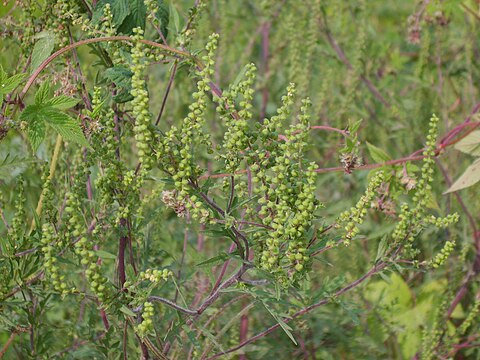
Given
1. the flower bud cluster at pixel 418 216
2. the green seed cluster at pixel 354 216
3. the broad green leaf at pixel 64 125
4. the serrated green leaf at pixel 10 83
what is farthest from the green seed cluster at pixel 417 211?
the serrated green leaf at pixel 10 83

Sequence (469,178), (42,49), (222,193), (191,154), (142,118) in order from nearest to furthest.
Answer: (142,118), (191,154), (42,49), (469,178), (222,193)

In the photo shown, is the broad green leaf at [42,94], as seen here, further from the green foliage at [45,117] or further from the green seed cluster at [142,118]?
the green seed cluster at [142,118]

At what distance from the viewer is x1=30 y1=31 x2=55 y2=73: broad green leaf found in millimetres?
1530

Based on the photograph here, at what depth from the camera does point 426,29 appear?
280 cm

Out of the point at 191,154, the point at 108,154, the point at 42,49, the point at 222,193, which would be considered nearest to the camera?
the point at 191,154

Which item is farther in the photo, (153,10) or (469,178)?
(469,178)

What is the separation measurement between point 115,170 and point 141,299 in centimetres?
25

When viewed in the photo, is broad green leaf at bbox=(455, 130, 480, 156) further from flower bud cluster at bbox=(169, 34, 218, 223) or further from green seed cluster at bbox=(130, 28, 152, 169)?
green seed cluster at bbox=(130, 28, 152, 169)

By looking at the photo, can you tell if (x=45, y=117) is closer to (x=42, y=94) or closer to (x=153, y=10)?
(x=42, y=94)

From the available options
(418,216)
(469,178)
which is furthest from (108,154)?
(469,178)

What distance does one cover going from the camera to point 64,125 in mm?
1362

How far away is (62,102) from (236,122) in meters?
0.34

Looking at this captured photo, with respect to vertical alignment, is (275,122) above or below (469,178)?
above

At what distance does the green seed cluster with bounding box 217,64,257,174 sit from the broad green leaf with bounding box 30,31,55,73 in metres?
0.42
